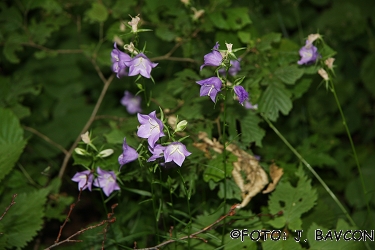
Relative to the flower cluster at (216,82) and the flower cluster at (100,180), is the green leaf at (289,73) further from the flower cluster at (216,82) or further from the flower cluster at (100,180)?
the flower cluster at (100,180)

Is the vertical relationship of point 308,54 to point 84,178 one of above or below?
above

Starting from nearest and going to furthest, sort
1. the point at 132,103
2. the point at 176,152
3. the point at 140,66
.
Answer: the point at 176,152 < the point at 140,66 < the point at 132,103

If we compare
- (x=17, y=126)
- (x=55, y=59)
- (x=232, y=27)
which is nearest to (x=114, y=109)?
(x=55, y=59)

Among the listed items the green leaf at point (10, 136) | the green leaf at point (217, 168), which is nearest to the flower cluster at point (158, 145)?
the green leaf at point (217, 168)

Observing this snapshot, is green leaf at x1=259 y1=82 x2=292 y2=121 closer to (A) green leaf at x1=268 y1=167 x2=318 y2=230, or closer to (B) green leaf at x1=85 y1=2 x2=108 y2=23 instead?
(A) green leaf at x1=268 y1=167 x2=318 y2=230

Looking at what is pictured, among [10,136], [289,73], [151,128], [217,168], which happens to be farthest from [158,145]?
[10,136]

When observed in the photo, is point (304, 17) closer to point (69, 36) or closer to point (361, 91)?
point (361, 91)

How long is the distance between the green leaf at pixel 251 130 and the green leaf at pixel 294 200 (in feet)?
0.98

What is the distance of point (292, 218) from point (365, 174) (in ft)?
4.51

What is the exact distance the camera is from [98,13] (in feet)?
11.4

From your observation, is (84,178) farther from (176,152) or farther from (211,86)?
(211,86)

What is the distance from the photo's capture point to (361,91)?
4.74 m

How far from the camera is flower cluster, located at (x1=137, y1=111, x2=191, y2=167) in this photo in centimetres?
210

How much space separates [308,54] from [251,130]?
57 cm
